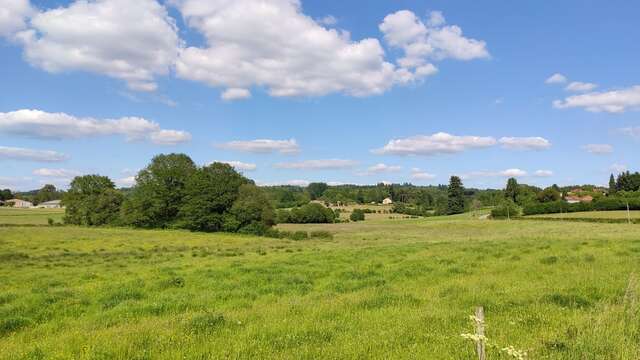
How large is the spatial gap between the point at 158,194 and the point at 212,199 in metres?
12.7

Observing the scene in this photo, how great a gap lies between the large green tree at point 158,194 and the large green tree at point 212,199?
4.59 m

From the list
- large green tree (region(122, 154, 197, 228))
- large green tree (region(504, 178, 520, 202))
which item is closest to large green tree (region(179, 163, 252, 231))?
large green tree (region(122, 154, 197, 228))

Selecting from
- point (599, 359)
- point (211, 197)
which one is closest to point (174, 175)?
point (211, 197)

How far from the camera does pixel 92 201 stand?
318 feet

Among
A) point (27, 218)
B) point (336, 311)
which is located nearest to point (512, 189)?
point (27, 218)

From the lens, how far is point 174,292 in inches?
601

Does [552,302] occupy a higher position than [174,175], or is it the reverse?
[174,175]

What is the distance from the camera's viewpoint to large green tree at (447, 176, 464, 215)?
15612 centimetres

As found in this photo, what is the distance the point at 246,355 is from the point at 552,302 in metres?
7.46

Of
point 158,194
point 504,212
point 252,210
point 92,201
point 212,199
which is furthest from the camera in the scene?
point 504,212

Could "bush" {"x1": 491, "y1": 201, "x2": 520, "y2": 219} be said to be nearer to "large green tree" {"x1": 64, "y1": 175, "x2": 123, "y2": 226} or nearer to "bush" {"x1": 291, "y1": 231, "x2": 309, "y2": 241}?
"bush" {"x1": 291, "y1": 231, "x2": 309, "y2": 241}

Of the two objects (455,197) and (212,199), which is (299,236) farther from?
(455,197)

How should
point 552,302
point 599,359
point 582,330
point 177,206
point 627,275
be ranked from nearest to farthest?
point 599,359, point 582,330, point 552,302, point 627,275, point 177,206

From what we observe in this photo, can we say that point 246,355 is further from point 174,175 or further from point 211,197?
point 174,175
